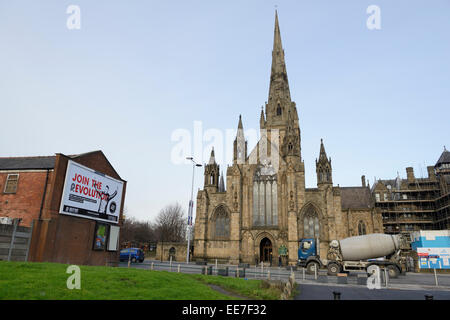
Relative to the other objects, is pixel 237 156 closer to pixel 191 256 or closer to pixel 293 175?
pixel 293 175

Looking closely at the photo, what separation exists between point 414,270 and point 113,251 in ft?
120

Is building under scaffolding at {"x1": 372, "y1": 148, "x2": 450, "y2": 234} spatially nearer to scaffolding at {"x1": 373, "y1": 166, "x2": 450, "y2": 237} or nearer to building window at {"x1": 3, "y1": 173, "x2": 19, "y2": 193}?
scaffolding at {"x1": 373, "y1": 166, "x2": 450, "y2": 237}

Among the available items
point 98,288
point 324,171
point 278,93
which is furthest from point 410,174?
point 98,288

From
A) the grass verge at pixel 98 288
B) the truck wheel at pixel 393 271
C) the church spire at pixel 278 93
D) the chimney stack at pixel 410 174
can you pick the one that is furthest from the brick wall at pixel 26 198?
the chimney stack at pixel 410 174

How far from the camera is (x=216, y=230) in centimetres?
4712

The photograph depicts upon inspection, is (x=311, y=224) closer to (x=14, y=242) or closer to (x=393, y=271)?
(x=393, y=271)

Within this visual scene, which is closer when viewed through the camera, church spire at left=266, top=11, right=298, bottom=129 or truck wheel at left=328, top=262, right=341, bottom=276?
truck wheel at left=328, top=262, right=341, bottom=276

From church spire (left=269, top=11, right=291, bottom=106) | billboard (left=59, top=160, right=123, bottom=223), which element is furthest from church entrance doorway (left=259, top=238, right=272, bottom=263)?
church spire (left=269, top=11, right=291, bottom=106)

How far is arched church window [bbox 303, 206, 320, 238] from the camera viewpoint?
43.6 metres

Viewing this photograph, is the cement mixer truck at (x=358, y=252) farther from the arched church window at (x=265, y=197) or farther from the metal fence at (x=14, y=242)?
the metal fence at (x=14, y=242)

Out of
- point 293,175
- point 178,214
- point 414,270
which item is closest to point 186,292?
point 293,175

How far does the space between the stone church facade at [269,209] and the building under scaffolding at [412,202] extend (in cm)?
1657

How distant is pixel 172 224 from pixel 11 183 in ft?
219
